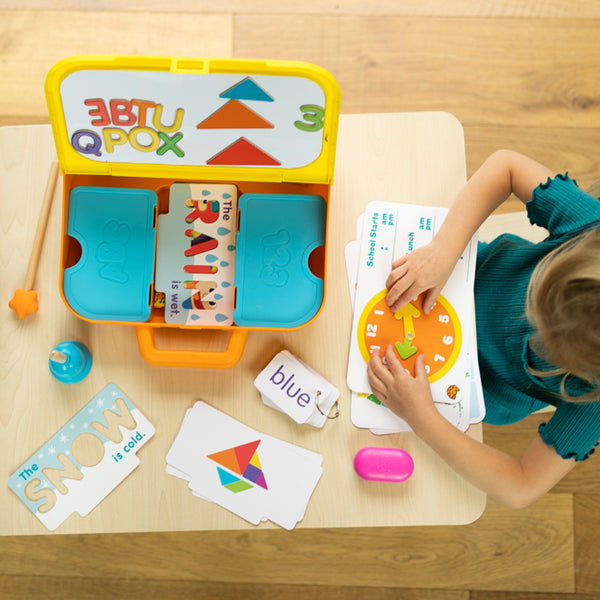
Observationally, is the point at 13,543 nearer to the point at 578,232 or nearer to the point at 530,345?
the point at 530,345

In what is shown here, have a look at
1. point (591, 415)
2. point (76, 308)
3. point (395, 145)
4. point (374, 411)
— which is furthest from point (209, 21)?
point (591, 415)

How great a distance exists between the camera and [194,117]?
1.76 feet

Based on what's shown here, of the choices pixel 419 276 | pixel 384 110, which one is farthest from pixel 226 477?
pixel 384 110

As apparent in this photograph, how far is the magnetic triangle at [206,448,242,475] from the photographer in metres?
0.64

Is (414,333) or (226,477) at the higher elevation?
(414,333)

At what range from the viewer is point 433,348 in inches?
25.6

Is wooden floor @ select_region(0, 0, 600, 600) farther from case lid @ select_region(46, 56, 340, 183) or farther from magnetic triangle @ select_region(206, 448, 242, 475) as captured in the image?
case lid @ select_region(46, 56, 340, 183)

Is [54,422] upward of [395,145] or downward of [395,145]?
downward

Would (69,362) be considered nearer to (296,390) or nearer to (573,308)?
(296,390)

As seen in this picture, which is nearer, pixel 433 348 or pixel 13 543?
pixel 433 348

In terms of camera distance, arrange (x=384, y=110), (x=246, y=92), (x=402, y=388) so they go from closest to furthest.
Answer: (x=246, y=92) → (x=402, y=388) → (x=384, y=110)

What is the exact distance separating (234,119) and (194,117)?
40mm

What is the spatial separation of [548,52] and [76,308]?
3.59 ft

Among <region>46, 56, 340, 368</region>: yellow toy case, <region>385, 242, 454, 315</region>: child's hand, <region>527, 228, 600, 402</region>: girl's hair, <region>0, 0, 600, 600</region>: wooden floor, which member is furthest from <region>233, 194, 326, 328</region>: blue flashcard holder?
<region>0, 0, 600, 600</region>: wooden floor
